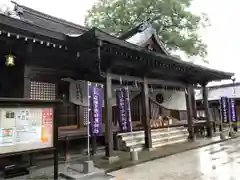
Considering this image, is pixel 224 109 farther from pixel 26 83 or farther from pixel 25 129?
pixel 25 129

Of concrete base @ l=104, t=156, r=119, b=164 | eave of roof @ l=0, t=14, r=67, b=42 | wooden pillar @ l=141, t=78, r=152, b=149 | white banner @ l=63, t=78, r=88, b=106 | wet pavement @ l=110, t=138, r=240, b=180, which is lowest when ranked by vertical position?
wet pavement @ l=110, t=138, r=240, b=180

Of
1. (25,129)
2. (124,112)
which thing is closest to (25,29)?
(25,129)

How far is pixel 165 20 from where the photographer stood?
18.7m

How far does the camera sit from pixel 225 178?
4988 millimetres

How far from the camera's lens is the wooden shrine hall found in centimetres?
535

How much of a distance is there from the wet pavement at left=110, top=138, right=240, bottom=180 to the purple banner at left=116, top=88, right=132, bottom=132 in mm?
1496

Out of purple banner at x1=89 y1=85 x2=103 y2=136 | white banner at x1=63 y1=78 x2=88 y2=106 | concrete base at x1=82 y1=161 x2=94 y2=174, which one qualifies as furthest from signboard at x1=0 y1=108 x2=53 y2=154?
white banner at x1=63 y1=78 x2=88 y2=106

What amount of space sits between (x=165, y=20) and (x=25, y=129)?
16.9m

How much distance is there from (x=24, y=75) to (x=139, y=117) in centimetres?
659

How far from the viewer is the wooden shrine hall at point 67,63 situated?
5.35 metres

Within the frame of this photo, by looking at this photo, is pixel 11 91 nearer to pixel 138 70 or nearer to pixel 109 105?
pixel 109 105

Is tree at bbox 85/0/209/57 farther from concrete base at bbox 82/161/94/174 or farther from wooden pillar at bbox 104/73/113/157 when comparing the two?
concrete base at bbox 82/161/94/174

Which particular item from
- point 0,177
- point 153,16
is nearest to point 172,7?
point 153,16

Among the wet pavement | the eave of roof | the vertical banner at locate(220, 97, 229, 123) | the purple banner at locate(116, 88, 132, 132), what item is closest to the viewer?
the eave of roof
